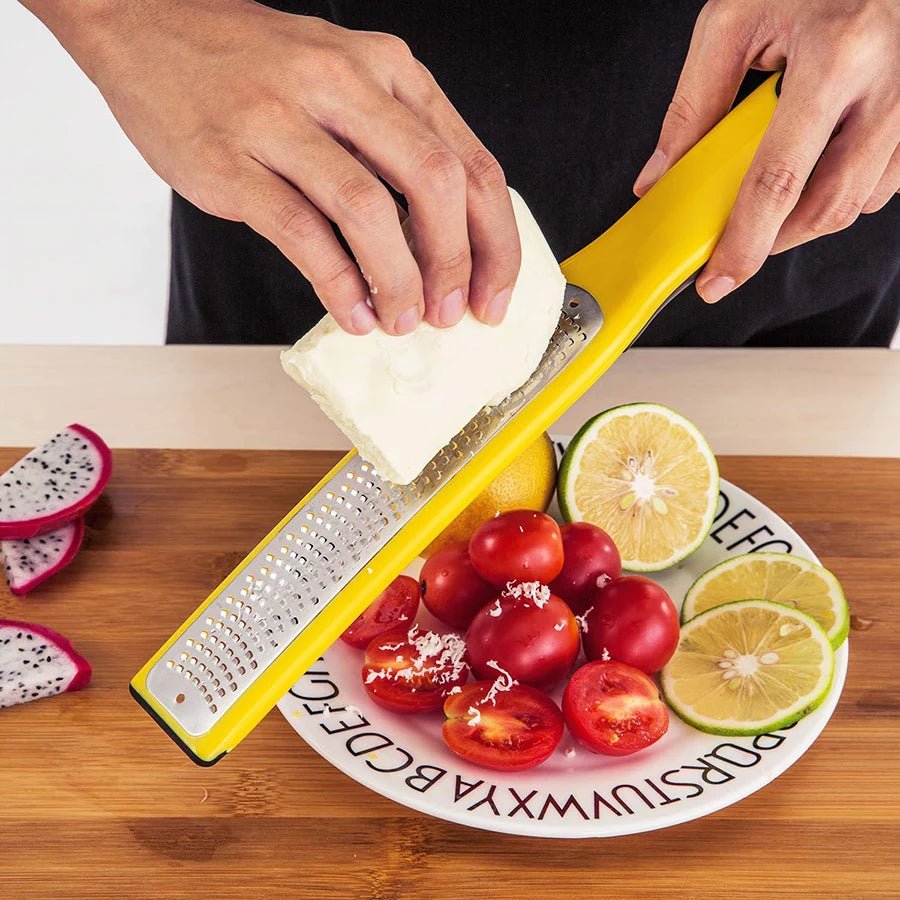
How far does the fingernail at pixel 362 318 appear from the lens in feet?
3.14

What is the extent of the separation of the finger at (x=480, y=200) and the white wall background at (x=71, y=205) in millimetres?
3002

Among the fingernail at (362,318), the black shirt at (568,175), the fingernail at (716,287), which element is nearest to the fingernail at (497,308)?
the fingernail at (362,318)

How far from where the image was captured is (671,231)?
3.72ft

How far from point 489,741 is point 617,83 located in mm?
1109

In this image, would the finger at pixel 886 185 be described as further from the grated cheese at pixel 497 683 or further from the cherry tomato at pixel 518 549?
the grated cheese at pixel 497 683

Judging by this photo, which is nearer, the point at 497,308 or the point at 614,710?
the point at 497,308

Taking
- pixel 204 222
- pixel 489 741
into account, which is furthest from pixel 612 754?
pixel 204 222

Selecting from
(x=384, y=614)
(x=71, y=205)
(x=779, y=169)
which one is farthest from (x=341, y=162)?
(x=71, y=205)

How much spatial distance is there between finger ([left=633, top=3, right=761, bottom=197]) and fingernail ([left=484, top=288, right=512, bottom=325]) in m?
0.33

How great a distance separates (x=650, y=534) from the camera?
138 centimetres

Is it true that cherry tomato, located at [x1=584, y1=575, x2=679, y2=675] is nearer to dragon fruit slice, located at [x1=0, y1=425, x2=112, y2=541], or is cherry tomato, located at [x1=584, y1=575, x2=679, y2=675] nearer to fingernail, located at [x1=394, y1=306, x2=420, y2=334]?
fingernail, located at [x1=394, y1=306, x2=420, y2=334]

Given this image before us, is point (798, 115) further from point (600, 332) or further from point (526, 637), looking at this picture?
point (526, 637)

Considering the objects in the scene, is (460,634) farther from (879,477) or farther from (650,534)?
(879,477)

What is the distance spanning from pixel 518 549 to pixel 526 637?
11cm
